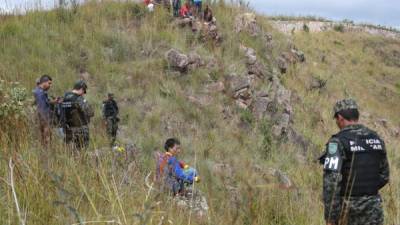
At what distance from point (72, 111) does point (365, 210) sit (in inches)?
155

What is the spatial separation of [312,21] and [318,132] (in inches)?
913

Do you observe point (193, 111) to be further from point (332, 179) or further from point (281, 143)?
point (332, 179)

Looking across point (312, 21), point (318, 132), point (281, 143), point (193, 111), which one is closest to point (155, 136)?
point (193, 111)

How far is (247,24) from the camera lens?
1458 centimetres

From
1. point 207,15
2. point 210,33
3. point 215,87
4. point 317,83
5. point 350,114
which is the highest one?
point 207,15

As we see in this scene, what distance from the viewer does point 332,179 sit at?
3918mm

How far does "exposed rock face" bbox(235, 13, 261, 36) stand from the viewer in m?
14.4

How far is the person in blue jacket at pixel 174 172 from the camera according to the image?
155 inches

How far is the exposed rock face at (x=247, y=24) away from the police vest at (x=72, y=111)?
8100 mm

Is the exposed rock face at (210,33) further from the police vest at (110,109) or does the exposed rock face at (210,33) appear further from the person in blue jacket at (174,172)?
the person in blue jacket at (174,172)

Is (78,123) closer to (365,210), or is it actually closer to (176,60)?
(365,210)

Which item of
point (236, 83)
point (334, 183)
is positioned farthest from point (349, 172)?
point (236, 83)

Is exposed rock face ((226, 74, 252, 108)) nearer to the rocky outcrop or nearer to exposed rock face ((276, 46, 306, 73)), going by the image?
the rocky outcrop

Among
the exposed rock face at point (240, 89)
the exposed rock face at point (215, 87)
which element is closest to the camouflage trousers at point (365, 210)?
the exposed rock face at point (240, 89)
